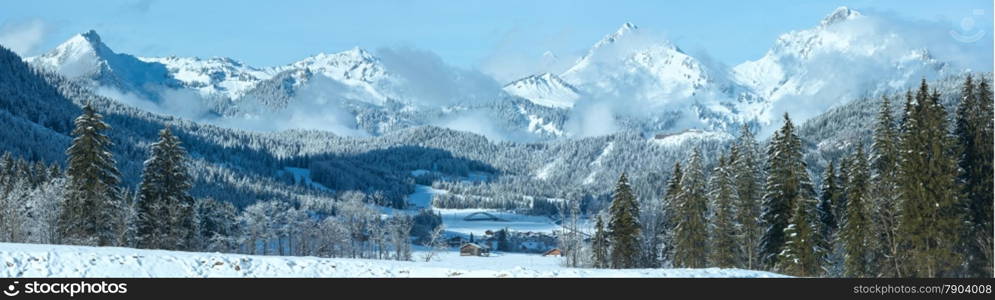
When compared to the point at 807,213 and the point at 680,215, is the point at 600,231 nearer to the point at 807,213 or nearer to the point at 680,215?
the point at 680,215

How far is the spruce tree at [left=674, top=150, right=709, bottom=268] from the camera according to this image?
62531mm

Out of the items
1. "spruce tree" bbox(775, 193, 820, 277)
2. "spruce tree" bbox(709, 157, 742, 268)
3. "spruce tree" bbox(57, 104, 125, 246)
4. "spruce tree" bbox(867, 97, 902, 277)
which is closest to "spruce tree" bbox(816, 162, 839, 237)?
"spruce tree" bbox(867, 97, 902, 277)

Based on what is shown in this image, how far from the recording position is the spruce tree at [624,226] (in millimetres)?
67412

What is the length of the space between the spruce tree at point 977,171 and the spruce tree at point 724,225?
582 inches

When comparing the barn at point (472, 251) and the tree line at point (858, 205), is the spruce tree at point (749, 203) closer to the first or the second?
the tree line at point (858, 205)

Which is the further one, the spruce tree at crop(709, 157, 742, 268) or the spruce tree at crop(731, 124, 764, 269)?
the spruce tree at crop(709, 157, 742, 268)

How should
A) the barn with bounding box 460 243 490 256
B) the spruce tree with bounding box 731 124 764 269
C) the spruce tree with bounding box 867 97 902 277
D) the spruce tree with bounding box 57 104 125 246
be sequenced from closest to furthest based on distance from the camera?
the spruce tree with bounding box 867 97 902 277, the spruce tree with bounding box 57 104 125 246, the spruce tree with bounding box 731 124 764 269, the barn with bounding box 460 243 490 256

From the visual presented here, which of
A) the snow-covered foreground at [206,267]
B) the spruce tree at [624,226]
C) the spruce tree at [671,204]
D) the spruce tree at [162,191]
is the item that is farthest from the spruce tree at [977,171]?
the spruce tree at [162,191]

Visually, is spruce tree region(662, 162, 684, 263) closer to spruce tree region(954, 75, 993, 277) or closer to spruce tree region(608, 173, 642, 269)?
spruce tree region(608, 173, 642, 269)

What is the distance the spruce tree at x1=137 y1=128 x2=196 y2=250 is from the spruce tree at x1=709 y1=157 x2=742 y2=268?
3361 cm

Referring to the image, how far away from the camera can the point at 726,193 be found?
2386 inches
